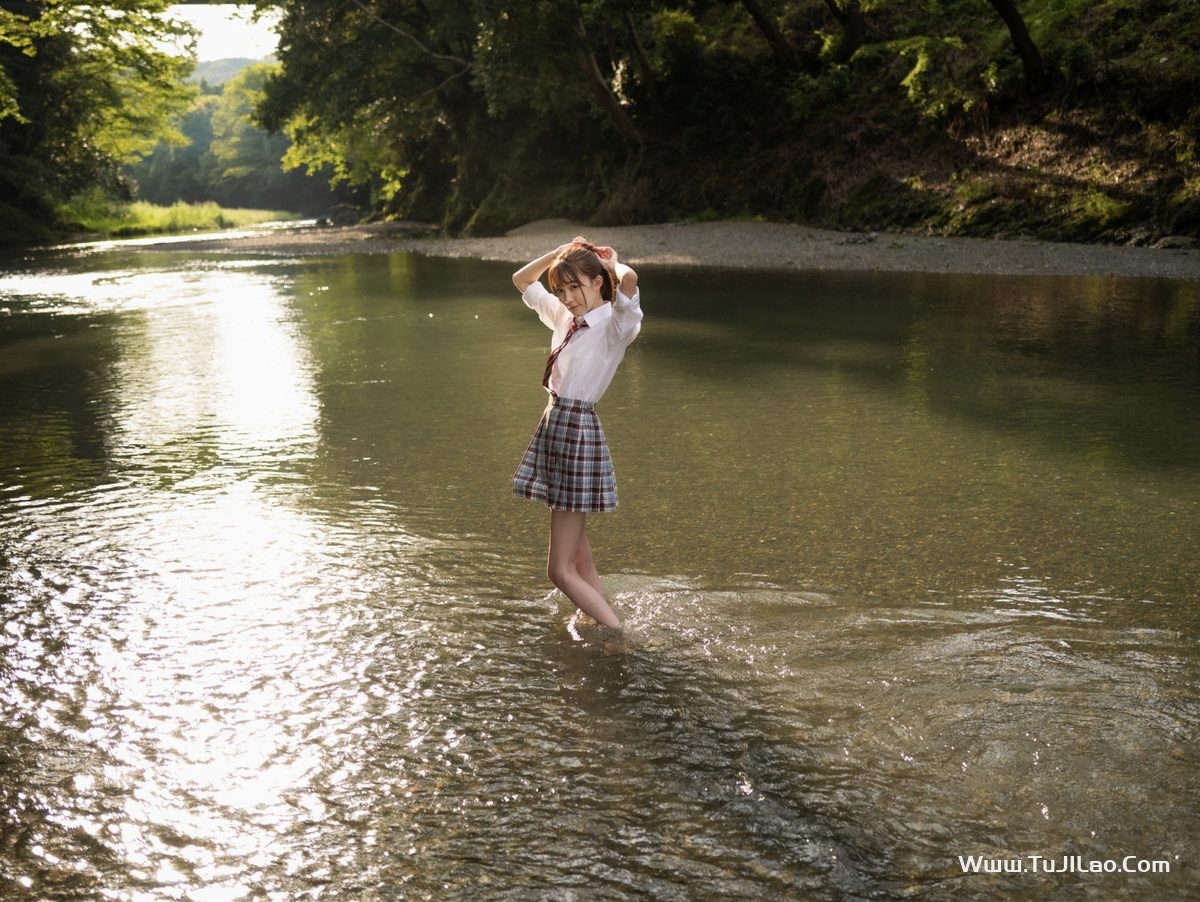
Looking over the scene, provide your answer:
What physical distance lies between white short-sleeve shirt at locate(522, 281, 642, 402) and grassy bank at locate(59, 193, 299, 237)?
1742 inches

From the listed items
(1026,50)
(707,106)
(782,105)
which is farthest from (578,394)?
(707,106)

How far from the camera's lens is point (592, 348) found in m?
4.10

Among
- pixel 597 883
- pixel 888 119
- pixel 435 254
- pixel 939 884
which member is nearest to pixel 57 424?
pixel 597 883

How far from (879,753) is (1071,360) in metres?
7.00

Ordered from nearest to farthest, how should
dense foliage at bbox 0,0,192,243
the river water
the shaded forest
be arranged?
the river water, the shaded forest, dense foliage at bbox 0,0,192,243

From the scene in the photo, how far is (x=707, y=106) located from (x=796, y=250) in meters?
10.3

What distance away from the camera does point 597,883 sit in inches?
108

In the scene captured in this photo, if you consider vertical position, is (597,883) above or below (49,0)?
below

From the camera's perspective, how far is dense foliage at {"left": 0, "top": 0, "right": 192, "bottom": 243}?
36.9 metres

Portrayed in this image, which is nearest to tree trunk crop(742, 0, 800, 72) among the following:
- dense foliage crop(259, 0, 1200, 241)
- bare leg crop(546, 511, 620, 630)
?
dense foliage crop(259, 0, 1200, 241)

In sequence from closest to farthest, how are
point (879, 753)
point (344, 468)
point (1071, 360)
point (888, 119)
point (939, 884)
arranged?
point (939, 884)
point (879, 753)
point (344, 468)
point (1071, 360)
point (888, 119)

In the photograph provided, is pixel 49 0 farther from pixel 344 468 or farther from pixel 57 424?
pixel 344 468

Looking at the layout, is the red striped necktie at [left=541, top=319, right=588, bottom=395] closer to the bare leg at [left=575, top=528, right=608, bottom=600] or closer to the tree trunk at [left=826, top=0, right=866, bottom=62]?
the bare leg at [left=575, top=528, right=608, bottom=600]

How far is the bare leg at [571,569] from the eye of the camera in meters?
4.20
